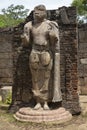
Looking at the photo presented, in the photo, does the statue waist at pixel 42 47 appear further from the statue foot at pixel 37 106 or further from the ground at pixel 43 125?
the ground at pixel 43 125

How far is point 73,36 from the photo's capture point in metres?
7.06

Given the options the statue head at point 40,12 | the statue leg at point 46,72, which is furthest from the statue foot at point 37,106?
the statue head at point 40,12

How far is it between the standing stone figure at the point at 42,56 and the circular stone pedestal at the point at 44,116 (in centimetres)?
20

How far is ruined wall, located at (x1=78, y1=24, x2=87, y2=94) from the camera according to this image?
11.0 metres

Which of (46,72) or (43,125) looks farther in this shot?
(46,72)

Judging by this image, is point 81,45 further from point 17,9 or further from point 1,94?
point 17,9

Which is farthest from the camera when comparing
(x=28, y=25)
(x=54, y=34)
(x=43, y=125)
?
(x=28, y=25)

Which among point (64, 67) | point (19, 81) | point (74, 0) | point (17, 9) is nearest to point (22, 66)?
point (19, 81)

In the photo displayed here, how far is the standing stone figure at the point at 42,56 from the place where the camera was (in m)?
6.67

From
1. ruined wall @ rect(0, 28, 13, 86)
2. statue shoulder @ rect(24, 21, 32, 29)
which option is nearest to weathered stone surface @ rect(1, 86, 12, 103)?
ruined wall @ rect(0, 28, 13, 86)

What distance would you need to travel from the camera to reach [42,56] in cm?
664

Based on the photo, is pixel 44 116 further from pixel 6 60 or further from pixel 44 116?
pixel 6 60

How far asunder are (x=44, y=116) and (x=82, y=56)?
4.90 metres

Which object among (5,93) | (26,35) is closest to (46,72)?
(26,35)
